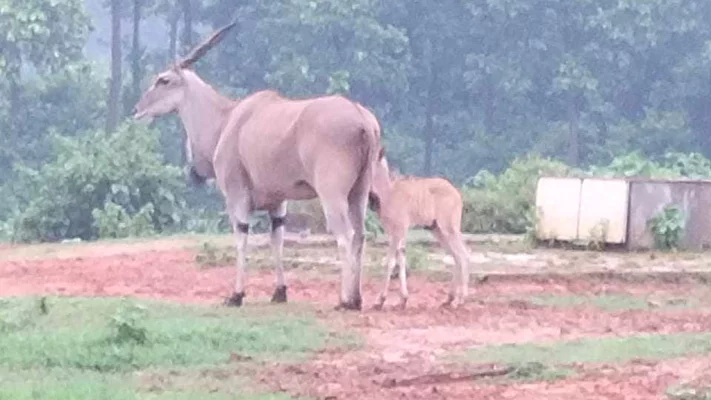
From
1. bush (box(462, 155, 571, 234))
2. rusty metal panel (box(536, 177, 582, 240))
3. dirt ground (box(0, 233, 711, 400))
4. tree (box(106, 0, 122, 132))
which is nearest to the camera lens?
dirt ground (box(0, 233, 711, 400))

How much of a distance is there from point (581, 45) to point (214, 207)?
1001cm

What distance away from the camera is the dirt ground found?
967 centimetres

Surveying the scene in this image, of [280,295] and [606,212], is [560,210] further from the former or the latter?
[280,295]

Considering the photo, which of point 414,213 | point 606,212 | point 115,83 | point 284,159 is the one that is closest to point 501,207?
point 606,212

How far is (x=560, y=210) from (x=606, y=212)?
2.08ft

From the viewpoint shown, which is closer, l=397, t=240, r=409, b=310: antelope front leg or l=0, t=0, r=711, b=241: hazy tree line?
l=397, t=240, r=409, b=310: antelope front leg

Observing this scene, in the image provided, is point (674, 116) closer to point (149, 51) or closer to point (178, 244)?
point (149, 51)

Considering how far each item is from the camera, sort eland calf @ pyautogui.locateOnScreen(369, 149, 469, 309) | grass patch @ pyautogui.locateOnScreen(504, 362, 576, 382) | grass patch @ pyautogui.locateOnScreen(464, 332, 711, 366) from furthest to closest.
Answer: eland calf @ pyautogui.locateOnScreen(369, 149, 469, 309)
grass patch @ pyautogui.locateOnScreen(464, 332, 711, 366)
grass patch @ pyautogui.locateOnScreen(504, 362, 576, 382)

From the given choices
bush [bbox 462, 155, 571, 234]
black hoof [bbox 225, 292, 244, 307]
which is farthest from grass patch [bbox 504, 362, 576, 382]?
bush [bbox 462, 155, 571, 234]

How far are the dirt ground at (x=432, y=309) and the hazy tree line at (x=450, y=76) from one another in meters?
16.5

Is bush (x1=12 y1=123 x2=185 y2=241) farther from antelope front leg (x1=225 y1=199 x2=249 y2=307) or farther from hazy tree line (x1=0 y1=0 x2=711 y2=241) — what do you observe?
antelope front leg (x1=225 y1=199 x2=249 y2=307)

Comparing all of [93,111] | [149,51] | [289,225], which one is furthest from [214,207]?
[289,225]

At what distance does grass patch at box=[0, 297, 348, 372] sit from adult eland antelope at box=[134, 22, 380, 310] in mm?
923

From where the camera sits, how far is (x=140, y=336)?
35.7ft
